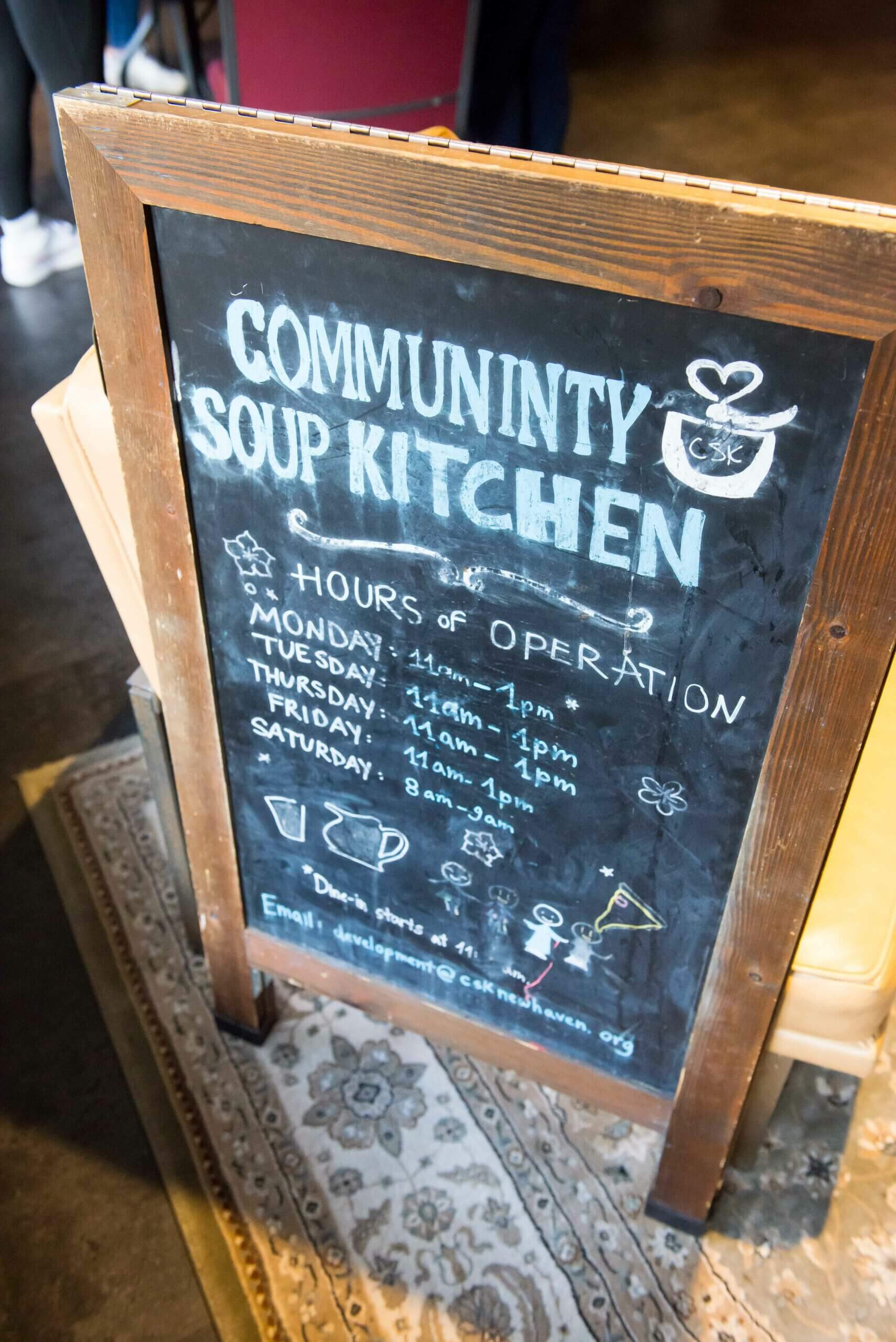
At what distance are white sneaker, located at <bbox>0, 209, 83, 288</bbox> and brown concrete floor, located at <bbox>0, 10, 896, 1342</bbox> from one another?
0.24 feet

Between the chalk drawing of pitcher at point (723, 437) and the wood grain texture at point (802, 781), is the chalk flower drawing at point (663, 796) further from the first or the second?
the chalk drawing of pitcher at point (723, 437)

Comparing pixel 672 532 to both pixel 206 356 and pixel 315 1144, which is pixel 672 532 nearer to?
pixel 206 356

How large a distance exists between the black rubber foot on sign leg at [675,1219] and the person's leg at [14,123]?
3.44 meters

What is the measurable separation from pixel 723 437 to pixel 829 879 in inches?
28.3

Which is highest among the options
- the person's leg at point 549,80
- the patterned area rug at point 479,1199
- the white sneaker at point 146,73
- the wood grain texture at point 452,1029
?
the person's leg at point 549,80

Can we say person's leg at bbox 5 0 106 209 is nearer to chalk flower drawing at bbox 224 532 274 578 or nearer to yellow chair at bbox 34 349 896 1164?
yellow chair at bbox 34 349 896 1164

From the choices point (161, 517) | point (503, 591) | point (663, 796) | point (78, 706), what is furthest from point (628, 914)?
point (78, 706)

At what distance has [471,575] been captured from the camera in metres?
1.12

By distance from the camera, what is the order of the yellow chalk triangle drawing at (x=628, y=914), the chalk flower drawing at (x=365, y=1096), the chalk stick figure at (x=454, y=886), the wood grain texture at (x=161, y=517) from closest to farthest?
the wood grain texture at (x=161, y=517), the yellow chalk triangle drawing at (x=628, y=914), the chalk stick figure at (x=454, y=886), the chalk flower drawing at (x=365, y=1096)

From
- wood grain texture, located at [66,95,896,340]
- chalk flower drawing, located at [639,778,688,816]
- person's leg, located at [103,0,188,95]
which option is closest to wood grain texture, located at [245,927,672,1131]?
chalk flower drawing, located at [639,778,688,816]

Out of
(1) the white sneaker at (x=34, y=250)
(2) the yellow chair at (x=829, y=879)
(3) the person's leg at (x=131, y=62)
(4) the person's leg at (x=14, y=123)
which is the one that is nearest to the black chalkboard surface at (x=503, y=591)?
(2) the yellow chair at (x=829, y=879)

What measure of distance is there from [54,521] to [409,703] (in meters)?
1.94

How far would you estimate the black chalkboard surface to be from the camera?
36.8 inches

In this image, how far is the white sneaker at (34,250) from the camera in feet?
12.1
